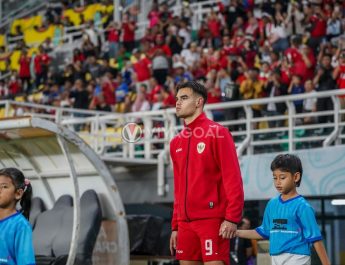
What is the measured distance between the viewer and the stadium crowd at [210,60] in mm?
17953

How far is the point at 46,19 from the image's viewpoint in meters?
32.0

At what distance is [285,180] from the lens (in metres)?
8.45

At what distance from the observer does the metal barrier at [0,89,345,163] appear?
1538 centimetres

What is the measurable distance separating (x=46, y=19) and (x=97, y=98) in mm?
10603

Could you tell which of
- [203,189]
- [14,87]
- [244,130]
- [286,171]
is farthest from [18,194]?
[14,87]

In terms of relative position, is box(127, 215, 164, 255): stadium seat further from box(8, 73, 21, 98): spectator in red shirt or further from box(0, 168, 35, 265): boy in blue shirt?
box(8, 73, 21, 98): spectator in red shirt

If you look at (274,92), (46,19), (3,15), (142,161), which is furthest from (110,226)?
(3,15)

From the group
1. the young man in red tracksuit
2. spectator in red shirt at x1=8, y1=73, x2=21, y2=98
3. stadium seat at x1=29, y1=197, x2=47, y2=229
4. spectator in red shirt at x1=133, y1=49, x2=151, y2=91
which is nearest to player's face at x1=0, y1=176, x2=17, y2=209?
the young man in red tracksuit

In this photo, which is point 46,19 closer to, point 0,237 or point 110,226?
point 110,226

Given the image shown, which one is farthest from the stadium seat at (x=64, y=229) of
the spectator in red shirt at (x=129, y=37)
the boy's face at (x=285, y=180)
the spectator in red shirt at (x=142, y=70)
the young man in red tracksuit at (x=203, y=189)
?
the spectator in red shirt at (x=129, y=37)

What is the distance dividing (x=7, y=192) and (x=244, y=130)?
9769 mm

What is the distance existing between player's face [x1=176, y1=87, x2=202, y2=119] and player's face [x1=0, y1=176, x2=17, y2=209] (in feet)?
5.45

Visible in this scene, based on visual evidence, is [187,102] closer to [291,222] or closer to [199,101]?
[199,101]

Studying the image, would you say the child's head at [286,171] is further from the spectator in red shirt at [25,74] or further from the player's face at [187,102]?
the spectator in red shirt at [25,74]
